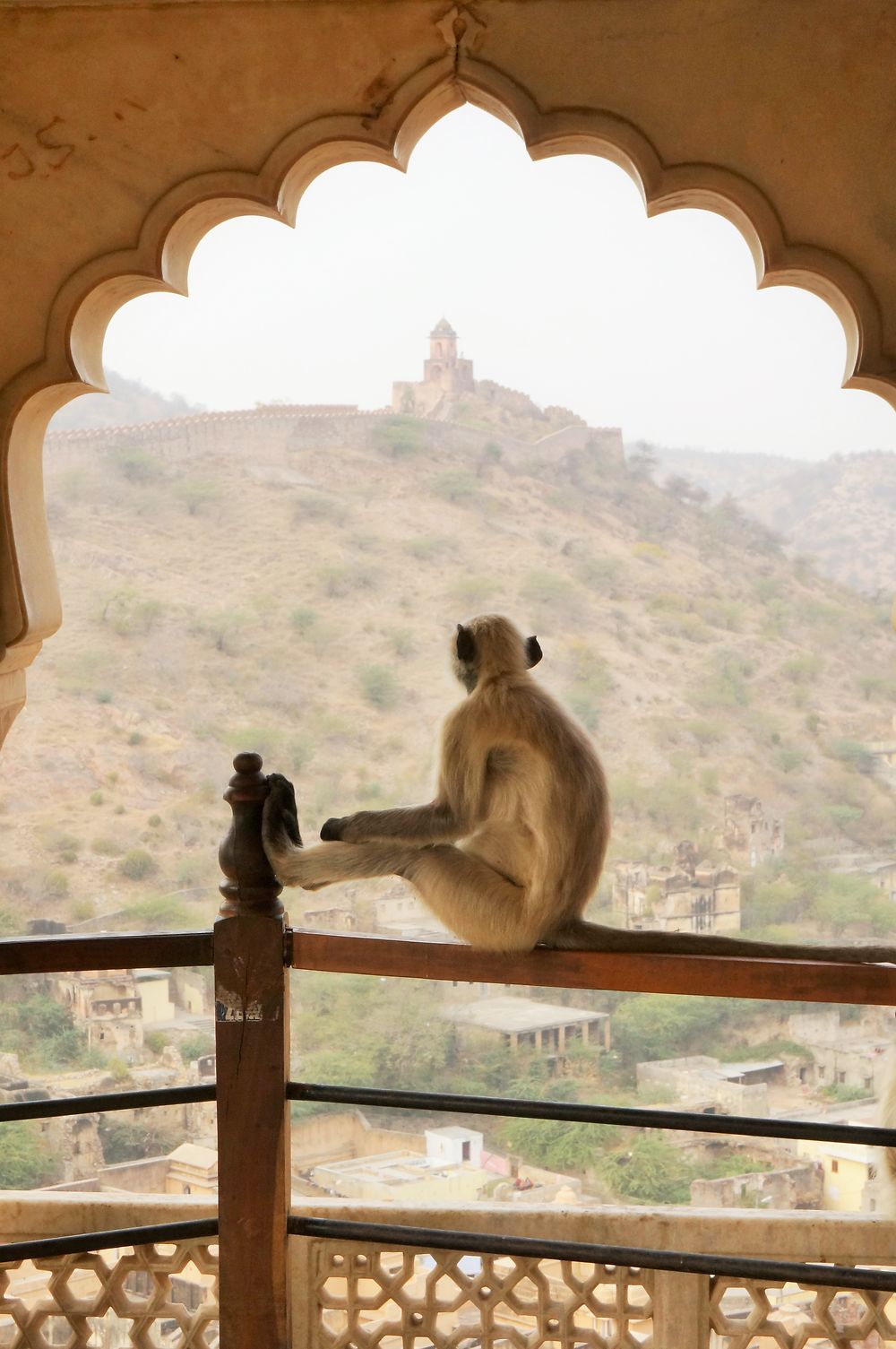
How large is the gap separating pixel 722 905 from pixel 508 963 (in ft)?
66.7

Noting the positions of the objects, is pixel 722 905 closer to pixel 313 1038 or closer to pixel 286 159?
pixel 313 1038

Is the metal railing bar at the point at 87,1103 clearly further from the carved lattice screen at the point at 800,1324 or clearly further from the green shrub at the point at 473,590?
the green shrub at the point at 473,590

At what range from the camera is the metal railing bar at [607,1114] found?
197 cm

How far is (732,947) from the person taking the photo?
7.13 feet

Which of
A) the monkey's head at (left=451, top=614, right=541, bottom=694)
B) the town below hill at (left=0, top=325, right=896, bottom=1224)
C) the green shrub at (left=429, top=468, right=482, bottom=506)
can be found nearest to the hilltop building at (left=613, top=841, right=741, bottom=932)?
the town below hill at (left=0, top=325, right=896, bottom=1224)

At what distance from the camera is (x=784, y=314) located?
30.1m

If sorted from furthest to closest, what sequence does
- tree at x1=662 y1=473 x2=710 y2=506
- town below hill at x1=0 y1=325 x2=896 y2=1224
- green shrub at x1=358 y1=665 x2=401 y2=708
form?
tree at x1=662 y1=473 x2=710 y2=506 → green shrub at x1=358 y1=665 x2=401 y2=708 → town below hill at x1=0 y1=325 x2=896 y2=1224

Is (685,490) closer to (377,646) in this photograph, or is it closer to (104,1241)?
(377,646)

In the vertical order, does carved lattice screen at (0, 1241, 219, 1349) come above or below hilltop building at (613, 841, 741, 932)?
below

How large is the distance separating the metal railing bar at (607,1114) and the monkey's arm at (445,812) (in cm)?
62

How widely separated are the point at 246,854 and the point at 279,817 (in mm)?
364

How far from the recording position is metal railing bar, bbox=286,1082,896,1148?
1.97 meters

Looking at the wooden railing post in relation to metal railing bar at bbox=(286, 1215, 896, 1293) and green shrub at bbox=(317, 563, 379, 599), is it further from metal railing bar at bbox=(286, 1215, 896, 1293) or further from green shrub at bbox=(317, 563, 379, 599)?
green shrub at bbox=(317, 563, 379, 599)

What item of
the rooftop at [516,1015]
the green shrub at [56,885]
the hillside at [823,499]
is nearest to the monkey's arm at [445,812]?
the rooftop at [516,1015]
